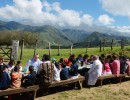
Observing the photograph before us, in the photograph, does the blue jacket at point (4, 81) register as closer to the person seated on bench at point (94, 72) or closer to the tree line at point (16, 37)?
the person seated on bench at point (94, 72)

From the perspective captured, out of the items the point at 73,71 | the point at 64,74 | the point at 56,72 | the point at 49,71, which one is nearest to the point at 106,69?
the point at 73,71

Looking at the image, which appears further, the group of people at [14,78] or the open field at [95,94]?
the open field at [95,94]

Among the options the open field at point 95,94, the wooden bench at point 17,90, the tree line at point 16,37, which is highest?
the tree line at point 16,37

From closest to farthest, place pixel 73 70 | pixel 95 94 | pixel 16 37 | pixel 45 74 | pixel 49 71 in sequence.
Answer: pixel 45 74
pixel 49 71
pixel 95 94
pixel 73 70
pixel 16 37

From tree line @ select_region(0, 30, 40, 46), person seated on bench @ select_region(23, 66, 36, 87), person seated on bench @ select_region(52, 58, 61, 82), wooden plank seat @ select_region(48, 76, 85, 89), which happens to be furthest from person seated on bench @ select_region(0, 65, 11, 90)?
tree line @ select_region(0, 30, 40, 46)

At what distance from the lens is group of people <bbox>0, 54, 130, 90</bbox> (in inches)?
452

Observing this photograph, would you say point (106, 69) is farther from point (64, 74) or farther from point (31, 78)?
point (31, 78)

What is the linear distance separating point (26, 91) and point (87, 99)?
9.22 feet

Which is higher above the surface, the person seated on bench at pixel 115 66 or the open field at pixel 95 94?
the person seated on bench at pixel 115 66

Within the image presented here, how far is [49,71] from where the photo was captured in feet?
41.1

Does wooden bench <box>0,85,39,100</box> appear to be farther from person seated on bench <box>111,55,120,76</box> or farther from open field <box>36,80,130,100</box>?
person seated on bench <box>111,55,120,76</box>

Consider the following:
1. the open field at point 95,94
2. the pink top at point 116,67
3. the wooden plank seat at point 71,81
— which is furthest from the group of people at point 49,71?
the open field at point 95,94

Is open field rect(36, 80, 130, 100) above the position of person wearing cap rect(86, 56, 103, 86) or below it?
below

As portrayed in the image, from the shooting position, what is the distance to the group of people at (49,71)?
37.7ft
